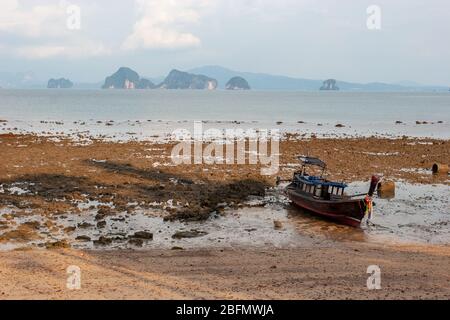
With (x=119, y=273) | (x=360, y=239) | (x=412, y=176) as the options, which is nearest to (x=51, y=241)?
(x=119, y=273)

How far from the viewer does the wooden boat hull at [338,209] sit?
20.9 meters

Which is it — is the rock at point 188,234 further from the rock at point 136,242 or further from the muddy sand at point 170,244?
the rock at point 136,242

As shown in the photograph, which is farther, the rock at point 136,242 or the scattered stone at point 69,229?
the scattered stone at point 69,229

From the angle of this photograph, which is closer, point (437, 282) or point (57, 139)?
point (437, 282)

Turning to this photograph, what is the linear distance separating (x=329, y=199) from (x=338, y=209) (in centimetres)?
103

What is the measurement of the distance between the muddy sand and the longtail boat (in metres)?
2.13

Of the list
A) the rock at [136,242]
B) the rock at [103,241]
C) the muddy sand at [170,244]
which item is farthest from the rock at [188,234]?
the rock at [103,241]

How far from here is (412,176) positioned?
1272 inches

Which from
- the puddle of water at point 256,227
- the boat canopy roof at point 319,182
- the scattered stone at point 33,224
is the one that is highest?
the boat canopy roof at point 319,182

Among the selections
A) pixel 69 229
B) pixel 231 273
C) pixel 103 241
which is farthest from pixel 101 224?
pixel 231 273

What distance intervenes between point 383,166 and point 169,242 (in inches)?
891

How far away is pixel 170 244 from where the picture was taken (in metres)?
18.4

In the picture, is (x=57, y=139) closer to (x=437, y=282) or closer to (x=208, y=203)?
(x=208, y=203)
